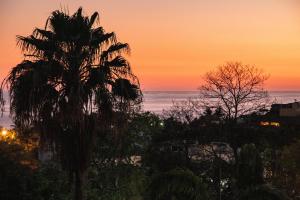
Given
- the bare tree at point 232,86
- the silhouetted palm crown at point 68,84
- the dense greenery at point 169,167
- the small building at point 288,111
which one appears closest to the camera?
the silhouetted palm crown at point 68,84

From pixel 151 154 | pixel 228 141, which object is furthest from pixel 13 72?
pixel 228 141

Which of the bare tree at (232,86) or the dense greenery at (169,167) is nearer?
the dense greenery at (169,167)

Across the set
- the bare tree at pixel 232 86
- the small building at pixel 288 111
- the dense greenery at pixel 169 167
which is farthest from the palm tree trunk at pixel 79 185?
the small building at pixel 288 111

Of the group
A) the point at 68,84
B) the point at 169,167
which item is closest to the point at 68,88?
the point at 68,84

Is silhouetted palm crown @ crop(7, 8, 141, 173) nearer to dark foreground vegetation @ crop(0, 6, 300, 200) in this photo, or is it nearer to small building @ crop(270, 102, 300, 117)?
dark foreground vegetation @ crop(0, 6, 300, 200)

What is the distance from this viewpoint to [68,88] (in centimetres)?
1414

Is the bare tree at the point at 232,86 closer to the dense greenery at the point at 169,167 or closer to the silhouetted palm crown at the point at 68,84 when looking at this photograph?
the dense greenery at the point at 169,167

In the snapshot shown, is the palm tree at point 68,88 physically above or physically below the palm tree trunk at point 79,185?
above

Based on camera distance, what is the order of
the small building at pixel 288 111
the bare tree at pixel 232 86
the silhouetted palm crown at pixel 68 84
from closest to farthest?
the silhouetted palm crown at pixel 68 84, the bare tree at pixel 232 86, the small building at pixel 288 111

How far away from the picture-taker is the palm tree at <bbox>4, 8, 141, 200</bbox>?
13.4 meters

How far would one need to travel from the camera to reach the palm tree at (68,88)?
1343 cm

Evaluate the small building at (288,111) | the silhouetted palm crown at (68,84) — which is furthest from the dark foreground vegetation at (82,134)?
the small building at (288,111)

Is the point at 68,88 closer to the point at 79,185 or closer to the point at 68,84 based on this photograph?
the point at 68,84

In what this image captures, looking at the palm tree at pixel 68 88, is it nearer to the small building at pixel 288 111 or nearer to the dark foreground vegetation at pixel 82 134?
the dark foreground vegetation at pixel 82 134
